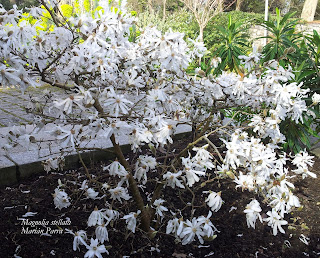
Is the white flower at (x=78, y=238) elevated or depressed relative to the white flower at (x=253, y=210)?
depressed

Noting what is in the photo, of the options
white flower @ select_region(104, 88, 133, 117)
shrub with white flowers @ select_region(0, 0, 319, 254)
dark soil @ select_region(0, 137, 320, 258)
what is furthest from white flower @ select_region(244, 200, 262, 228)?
white flower @ select_region(104, 88, 133, 117)

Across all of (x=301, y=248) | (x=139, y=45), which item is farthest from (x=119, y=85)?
(x=301, y=248)

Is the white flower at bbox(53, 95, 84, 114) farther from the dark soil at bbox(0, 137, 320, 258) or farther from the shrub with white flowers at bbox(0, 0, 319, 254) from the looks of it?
the dark soil at bbox(0, 137, 320, 258)

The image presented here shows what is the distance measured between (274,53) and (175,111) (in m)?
1.73

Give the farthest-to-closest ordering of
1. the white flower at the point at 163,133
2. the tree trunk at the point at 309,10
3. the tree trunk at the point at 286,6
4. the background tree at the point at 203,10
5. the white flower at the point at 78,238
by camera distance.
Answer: the tree trunk at the point at 286,6, the tree trunk at the point at 309,10, the background tree at the point at 203,10, the white flower at the point at 78,238, the white flower at the point at 163,133

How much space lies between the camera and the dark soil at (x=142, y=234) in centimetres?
159

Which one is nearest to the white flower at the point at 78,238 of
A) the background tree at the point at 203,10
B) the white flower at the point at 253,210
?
the white flower at the point at 253,210

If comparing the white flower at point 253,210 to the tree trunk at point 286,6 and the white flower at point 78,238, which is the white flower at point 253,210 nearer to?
the white flower at point 78,238

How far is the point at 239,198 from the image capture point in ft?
7.15

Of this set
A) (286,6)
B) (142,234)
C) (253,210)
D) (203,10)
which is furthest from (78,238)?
(286,6)

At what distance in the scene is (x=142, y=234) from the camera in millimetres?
1664

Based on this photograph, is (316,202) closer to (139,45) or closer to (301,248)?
(301,248)

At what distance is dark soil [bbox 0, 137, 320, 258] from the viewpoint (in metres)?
1.59

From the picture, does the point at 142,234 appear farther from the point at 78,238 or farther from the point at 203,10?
the point at 203,10
